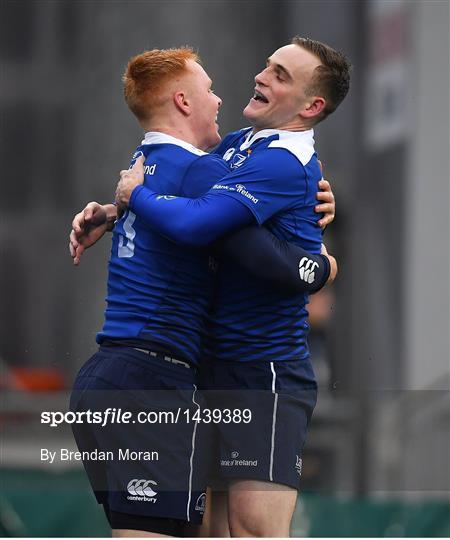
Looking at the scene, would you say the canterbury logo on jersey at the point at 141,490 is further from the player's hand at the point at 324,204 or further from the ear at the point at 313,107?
the ear at the point at 313,107

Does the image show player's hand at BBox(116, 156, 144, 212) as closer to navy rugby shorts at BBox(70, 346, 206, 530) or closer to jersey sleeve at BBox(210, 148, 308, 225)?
jersey sleeve at BBox(210, 148, 308, 225)

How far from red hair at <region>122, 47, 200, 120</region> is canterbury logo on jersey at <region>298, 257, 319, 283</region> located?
0.65 m

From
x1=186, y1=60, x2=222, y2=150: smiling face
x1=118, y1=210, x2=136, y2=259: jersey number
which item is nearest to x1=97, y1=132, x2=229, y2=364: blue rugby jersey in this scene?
x1=118, y1=210, x2=136, y2=259: jersey number

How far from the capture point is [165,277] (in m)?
4.02

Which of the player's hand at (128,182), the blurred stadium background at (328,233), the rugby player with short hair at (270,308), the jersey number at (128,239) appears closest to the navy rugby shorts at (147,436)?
the rugby player with short hair at (270,308)

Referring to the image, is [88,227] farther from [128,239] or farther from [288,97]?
[288,97]

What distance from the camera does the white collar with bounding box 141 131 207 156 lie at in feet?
13.4

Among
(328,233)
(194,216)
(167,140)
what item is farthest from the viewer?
(328,233)

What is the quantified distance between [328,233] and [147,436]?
3.41 m

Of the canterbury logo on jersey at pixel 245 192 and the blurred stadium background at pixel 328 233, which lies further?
the blurred stadium background at pixel 328 233

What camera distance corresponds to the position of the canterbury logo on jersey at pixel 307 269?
4012 millimetres

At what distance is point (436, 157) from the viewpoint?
6773 millimetres

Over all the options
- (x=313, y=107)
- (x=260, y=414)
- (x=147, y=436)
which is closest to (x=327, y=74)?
(x=313, y=107)
